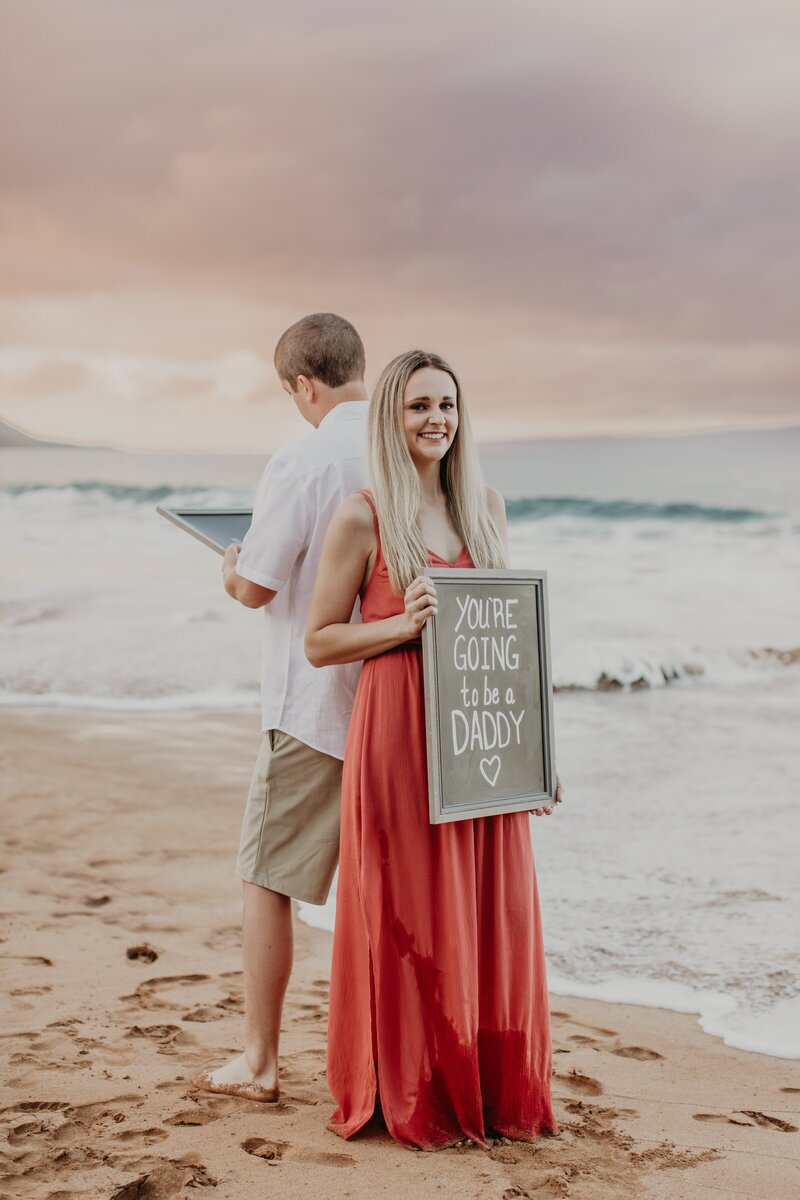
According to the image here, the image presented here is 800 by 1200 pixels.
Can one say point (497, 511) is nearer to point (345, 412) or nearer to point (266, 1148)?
point (345, 412)

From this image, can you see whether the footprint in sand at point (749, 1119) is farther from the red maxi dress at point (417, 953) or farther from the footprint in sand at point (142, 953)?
the footprint in sand at point (142, 953)

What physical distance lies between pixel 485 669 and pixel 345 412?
2.70 ft

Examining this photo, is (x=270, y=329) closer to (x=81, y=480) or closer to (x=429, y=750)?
(x=81, y=480)

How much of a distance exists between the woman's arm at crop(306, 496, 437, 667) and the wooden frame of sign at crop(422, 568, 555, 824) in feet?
0.44

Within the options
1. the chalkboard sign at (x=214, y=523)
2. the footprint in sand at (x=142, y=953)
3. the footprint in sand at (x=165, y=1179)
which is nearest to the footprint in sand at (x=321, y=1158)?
the footprint in sand at (x=165, y=1179)

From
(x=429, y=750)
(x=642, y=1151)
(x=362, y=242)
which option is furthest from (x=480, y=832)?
(x=362, y=242)

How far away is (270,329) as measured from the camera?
30.9 m

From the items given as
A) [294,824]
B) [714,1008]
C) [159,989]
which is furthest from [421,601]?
[714,1008]

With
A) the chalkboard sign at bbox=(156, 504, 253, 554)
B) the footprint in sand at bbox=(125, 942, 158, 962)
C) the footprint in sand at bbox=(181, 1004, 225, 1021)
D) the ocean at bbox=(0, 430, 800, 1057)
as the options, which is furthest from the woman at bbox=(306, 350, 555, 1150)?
the footprint in sand at bbox=(125, 942, 158, 962)

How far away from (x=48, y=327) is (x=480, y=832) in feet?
93.8

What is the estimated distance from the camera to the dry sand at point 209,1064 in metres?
2.42

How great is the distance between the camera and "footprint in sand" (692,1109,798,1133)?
9.49 ft

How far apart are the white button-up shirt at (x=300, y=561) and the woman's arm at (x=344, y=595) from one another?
21 centimetres

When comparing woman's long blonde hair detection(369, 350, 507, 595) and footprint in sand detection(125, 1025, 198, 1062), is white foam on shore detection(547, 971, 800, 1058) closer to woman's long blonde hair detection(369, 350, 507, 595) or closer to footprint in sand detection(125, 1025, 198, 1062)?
footprint in sand detection(125, 1025, 198, 1062)
